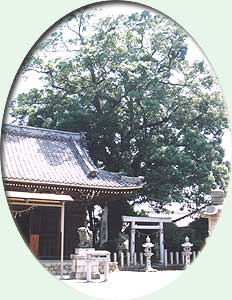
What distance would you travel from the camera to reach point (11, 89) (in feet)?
17.5

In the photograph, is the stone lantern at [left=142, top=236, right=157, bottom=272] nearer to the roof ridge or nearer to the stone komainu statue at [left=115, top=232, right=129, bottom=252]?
the stone komainu statue at [left=115, top=232, right=129, bottom=252]

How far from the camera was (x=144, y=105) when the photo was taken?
568cm

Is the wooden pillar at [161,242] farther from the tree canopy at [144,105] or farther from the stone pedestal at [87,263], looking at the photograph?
the stone pedestal at [87,263]

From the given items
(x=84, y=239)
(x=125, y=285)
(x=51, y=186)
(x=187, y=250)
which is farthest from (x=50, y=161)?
(x=187, y=250)

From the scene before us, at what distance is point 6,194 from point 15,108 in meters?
0.82

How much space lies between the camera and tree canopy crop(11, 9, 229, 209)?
5.56 metres

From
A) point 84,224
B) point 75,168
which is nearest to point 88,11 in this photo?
point 75,168

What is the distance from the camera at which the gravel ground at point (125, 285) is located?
17.5ft

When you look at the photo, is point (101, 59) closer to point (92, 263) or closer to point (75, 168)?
point (75, 168)

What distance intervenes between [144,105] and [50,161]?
3.74 ft

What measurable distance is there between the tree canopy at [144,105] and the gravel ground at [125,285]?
2.43 ft

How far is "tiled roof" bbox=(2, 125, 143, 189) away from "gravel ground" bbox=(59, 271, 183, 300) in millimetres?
868

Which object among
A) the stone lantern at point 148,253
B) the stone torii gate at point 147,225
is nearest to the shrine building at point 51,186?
the stone torii gate at point 147,225

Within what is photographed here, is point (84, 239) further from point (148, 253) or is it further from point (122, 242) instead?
point (148, 253)
